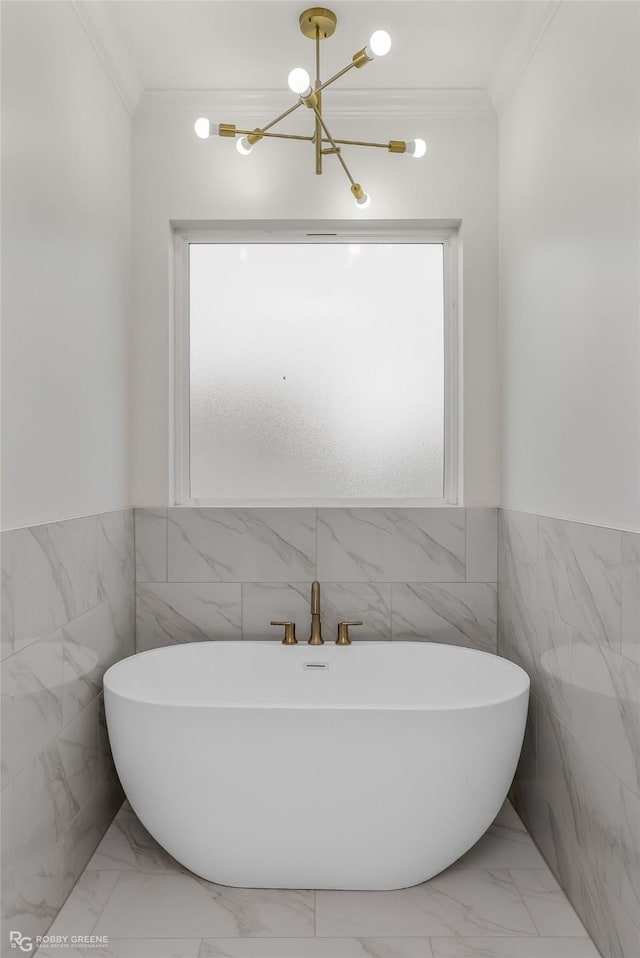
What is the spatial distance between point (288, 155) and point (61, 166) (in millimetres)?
1072

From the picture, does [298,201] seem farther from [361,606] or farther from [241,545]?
[361,606]

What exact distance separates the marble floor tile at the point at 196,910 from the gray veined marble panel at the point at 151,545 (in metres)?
1.11

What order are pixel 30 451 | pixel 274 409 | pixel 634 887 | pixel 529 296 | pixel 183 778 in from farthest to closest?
pixel 274 409 → pixel 529 296 → pixel 183 778 → pixel 30 451 → pixel 634 887

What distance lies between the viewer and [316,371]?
3020mm

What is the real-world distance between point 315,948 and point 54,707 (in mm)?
969

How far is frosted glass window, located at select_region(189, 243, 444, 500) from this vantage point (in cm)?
302

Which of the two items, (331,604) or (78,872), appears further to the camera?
(331,604)

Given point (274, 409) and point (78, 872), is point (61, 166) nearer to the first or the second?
point (274, 409)

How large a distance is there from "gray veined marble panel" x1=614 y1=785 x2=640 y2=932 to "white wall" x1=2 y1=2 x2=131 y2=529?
5.45ft

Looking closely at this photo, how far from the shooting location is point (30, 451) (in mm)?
1850

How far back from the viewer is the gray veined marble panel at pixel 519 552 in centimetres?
243

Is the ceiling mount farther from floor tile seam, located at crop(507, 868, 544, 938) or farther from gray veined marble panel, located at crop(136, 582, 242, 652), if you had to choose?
floor tile seam, located at crop(507, 868, 544, 938)

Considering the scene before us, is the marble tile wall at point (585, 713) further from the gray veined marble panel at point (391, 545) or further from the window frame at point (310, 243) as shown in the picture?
the window frame at point (310, 243)

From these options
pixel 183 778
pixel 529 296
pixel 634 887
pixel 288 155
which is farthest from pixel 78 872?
pixel 288 155
